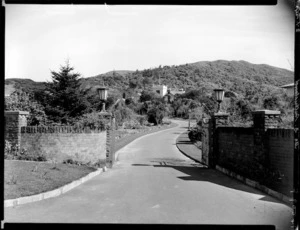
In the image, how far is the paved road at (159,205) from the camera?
16.2ft

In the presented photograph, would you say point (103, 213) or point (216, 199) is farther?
point (216, 199)

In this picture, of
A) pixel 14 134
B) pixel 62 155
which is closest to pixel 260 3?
pixel 62 155

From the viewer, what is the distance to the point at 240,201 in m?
6.21

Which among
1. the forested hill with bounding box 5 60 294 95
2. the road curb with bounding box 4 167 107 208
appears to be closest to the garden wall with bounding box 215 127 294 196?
the road curb with bounding box 4 167 107 208

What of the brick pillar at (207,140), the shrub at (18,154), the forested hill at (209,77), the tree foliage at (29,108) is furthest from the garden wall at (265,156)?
the forested hill at (209,77)

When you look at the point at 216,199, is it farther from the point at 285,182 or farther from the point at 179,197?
the point at 285,182

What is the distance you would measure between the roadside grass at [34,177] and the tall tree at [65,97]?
684 cm

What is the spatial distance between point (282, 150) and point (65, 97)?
13219mm

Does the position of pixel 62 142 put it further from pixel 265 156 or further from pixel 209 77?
pixel 209 77

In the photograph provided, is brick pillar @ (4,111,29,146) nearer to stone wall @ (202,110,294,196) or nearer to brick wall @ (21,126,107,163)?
brick wall @ (21,126,107,163)

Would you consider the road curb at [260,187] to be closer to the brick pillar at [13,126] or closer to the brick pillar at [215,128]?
the brick pillar at [215,128]

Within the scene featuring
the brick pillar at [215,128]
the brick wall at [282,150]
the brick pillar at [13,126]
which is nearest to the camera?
the brick wall at [282,150]
